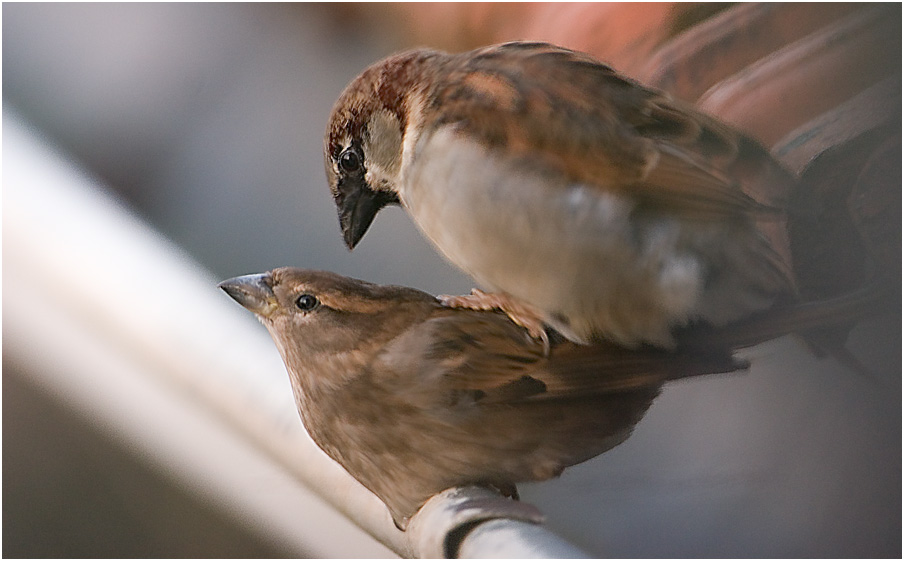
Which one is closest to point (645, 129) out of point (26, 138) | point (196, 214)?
point (196, 214)

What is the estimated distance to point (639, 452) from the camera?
2.61 feet

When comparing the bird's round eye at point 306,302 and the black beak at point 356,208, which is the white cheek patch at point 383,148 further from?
the bird's round eye at point 306,302

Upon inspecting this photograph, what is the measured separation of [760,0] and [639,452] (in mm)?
485

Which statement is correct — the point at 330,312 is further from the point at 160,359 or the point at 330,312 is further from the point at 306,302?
the point at 160,359

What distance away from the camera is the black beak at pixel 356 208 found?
32.7 inches

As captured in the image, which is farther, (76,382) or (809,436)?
(76,382)

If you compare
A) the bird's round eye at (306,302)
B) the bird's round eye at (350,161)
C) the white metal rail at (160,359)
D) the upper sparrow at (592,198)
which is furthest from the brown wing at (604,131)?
the white metal rail at (160,359)

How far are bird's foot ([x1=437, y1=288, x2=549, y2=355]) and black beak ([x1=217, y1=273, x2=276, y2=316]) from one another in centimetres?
24

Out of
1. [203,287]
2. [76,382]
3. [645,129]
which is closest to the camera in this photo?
[645,129]

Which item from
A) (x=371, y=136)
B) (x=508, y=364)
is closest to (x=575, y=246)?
(x=508, y=364)

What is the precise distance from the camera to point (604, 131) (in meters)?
0.74

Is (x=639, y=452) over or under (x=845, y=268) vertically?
under

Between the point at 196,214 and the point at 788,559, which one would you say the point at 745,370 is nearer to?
the point at 788,559

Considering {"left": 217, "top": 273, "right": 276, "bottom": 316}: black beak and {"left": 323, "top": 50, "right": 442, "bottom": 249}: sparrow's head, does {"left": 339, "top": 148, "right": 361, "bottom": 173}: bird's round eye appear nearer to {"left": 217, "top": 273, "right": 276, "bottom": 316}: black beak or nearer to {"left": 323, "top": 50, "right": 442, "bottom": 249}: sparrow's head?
{"left": 323, "top": 50, "right": 442, "bottom": 249}: sparrow's head
